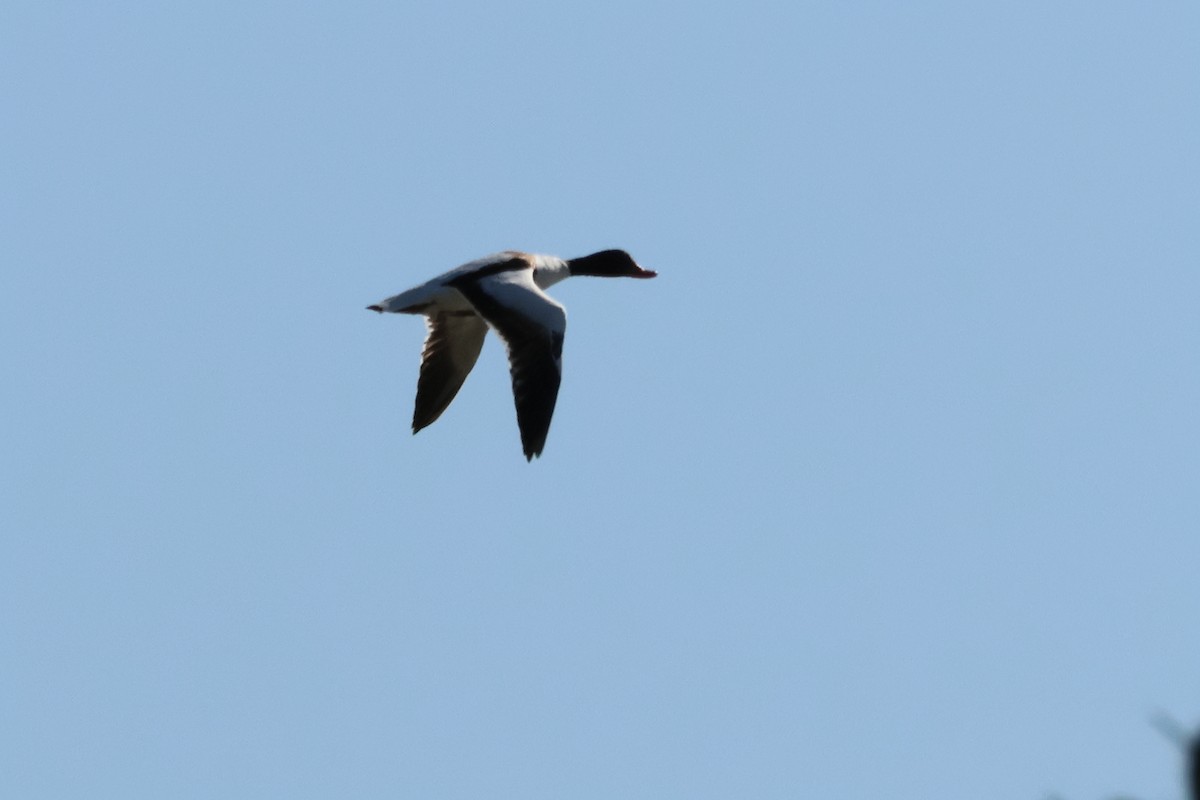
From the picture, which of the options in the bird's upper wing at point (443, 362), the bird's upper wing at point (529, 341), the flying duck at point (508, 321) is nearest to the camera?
the bird's upper wing at point (529, 341)

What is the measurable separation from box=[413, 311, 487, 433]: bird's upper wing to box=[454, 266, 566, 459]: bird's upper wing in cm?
215

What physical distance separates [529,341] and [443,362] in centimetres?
357

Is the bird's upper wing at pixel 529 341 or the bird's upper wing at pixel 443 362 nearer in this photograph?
the bird's upper wing at pixel 529 341

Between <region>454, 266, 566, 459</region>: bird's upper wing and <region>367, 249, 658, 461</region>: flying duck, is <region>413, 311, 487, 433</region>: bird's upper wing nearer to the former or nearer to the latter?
<region>367, 249, 658, 461</region>: flying duck

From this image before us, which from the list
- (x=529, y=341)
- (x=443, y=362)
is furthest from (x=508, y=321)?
(x=443, y=362)

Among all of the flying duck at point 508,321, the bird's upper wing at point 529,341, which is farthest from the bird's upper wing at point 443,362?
the bird's upper wing at point 529,341

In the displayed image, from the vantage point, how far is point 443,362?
1694 centimetres

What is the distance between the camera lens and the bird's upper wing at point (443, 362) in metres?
16.8

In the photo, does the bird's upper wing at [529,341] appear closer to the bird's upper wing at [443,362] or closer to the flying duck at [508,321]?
the flying duck at [508,321]

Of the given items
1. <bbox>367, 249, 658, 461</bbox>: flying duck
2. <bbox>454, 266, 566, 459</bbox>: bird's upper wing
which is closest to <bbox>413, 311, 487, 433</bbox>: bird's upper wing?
<bbox>367, 249, 658, 461</bbox>: flying duck

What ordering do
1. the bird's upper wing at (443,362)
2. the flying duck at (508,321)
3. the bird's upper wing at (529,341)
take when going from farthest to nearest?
the bird's upper wing at (443,362) → the flying duck at (508,321) → the bird's upper wing at (529,341)

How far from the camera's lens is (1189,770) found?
1.89m

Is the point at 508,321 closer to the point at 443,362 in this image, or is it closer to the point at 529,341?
the point at 529,341

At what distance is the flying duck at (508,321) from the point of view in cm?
1320
